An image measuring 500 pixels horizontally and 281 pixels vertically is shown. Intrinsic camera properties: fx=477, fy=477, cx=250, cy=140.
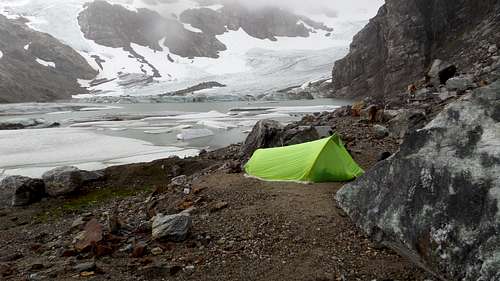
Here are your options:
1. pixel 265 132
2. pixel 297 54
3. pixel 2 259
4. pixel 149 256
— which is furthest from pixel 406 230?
pixel 297 54

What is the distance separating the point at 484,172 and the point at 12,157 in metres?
22.4

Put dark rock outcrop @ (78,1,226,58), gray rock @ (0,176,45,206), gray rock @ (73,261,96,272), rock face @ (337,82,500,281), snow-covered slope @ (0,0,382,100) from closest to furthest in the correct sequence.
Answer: rock face @ (337,82,500,281) → gray rock @ (73,261,96,272) → gray rock @ (0,176,45,206) → snow-covered slope @ (0,0,382,100) → dark rock outcrop @ (78,1,226,58)

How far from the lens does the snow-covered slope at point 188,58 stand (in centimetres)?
9984

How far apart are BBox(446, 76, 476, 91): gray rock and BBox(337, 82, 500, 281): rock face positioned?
12.1 meters

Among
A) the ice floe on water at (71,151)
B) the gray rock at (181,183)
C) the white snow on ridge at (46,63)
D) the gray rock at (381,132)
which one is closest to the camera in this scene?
the gray rock at (181,183)

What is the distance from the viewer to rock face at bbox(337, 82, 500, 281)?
537 cm

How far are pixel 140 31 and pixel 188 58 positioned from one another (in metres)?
27.3

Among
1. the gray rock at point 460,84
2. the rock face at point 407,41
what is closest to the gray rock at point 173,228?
the gray rock at point 460,84

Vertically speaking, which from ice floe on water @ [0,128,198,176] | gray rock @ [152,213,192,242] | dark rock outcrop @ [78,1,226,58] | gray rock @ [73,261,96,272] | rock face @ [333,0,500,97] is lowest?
ice floe on water @ [0,128,198,176]

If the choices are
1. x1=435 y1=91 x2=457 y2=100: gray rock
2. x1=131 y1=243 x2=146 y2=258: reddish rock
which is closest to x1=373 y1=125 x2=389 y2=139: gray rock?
x1=435 y1=91 x2=457 y2=100: gray rock

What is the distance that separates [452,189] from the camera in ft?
19.4

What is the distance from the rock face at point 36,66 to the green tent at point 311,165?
349 feet

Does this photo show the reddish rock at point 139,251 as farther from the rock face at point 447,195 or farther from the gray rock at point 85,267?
the rock face at point 447,195

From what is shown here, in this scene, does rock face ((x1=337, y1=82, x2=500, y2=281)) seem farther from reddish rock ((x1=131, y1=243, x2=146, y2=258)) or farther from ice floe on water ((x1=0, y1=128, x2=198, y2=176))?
ice floe on water ((x1=0, y1=128, x2=198, y2=176))
